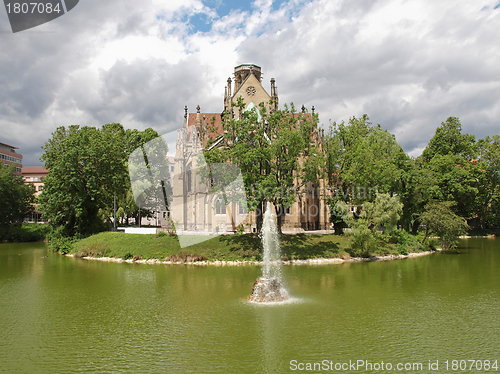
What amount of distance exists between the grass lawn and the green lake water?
7538 millimetres

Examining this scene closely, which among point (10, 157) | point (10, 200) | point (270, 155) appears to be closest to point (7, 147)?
point (10, 157)

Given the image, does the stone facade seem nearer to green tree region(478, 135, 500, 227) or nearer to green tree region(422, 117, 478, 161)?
green tree region(422, 117, 478, 161)

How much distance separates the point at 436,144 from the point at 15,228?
236 ft

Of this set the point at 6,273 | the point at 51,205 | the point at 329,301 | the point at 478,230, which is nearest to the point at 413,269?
the point at 329,301

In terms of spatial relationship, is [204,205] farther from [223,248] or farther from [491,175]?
[491,175]

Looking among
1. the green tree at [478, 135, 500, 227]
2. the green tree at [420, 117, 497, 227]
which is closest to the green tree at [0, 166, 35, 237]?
the green tree at [420, 117, 497, 227]

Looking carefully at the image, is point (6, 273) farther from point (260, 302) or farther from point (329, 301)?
point (329, 301)

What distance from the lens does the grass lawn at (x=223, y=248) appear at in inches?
1383

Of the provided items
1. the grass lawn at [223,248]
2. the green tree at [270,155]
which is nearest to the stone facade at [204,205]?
the grass lawn at [223,248]

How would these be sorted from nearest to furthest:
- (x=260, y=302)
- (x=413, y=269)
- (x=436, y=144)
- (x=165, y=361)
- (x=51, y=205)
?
1. (x=165, y=361)
2. (x=260, y=302)
3. (x=413, y=269)
4. (x=51, y=205)
5. (x=436, y=144)

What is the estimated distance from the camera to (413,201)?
1845 inches

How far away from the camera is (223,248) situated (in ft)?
120

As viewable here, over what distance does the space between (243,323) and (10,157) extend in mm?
96055

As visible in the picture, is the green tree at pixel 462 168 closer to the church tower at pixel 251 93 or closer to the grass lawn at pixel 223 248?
the grass lawn at pixel 223 248
